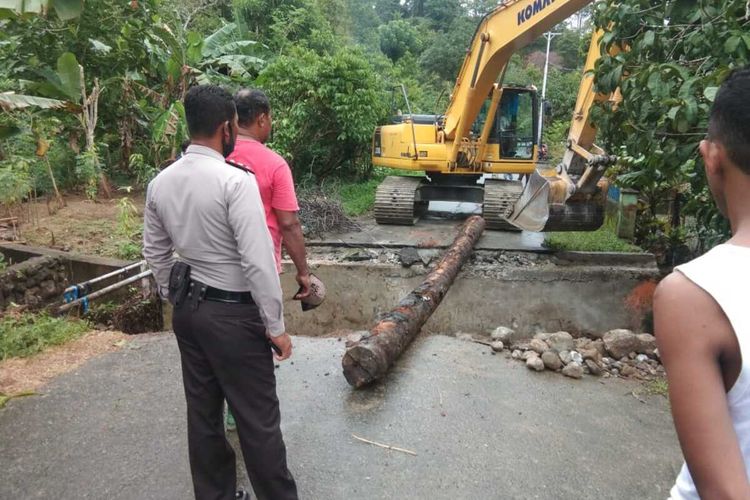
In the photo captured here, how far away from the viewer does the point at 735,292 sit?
0.92 m

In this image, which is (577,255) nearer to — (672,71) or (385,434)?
(672,71)

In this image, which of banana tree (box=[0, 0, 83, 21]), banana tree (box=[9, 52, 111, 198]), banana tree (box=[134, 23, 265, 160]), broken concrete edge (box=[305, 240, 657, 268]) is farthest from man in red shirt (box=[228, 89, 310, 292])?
banana tree (box=[134, 23, 265, 160])

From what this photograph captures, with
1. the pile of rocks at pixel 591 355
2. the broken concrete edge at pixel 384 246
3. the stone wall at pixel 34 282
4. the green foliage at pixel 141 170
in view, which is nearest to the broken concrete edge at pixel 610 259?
the broken concrete edge at pixel 384 246

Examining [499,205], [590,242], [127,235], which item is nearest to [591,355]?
[590,242]

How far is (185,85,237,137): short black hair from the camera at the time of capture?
2.23 meters

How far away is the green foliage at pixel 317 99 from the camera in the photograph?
11836 millimetres

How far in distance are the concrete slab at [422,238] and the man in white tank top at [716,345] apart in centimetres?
715

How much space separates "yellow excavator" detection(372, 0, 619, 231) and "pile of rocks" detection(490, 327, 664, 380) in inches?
98.0

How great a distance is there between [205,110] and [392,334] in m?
2.55

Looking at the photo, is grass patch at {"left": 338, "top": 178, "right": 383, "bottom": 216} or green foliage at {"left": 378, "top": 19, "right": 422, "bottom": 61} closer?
grass patch at {"left": 338, "top": 178, "right": 383, "bottom": 216}

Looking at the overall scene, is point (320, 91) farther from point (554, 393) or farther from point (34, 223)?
point (554, 393)

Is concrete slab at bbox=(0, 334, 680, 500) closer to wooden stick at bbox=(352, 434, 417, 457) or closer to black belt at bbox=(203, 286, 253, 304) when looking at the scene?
wooden stick at bbox=(352, 434, 417, 457)

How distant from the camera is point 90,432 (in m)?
3.35

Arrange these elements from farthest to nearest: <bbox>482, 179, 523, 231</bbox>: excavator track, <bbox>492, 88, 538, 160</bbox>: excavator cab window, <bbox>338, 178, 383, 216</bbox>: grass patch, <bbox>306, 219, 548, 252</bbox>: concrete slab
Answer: <bbox>338, 178, 383, 216</bbox>: grass patch → <bbox>492, 88, 538, 160</bbox>: excavator cab window → <bbox>482, 179, 523, 231</bbox>: excavator track → <bbox>306, 219, 548, 252</bbox>: concrete slab
